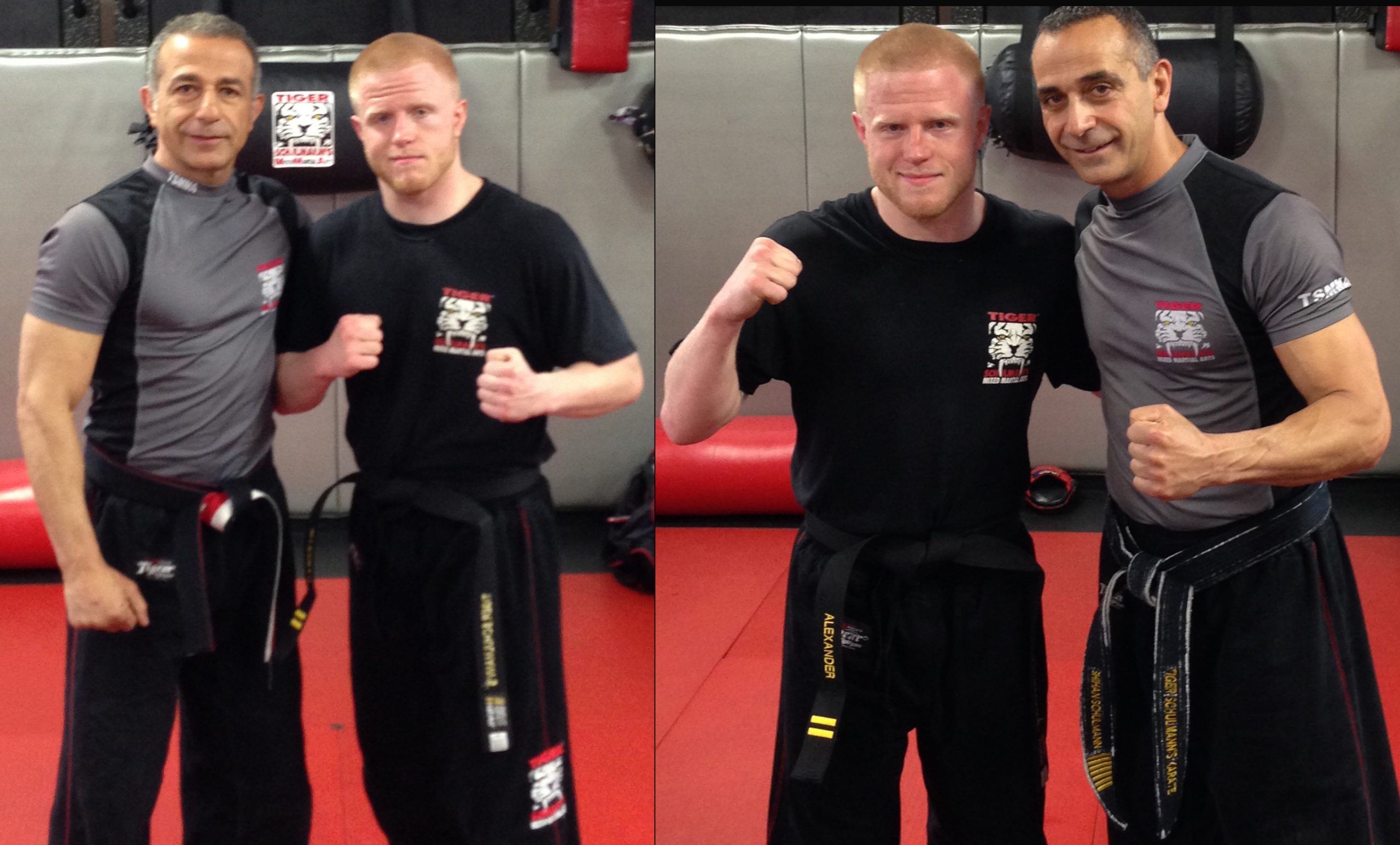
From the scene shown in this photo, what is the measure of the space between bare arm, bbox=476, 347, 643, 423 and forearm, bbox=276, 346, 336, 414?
0.63 feet

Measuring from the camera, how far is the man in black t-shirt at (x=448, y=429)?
4.58 ft

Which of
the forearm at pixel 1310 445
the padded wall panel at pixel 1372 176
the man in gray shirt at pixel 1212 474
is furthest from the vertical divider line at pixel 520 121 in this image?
the padded wall panel at pixel 1372 176

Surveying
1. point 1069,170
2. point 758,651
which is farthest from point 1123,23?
point 758,651

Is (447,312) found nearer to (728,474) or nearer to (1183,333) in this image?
(1183,333)

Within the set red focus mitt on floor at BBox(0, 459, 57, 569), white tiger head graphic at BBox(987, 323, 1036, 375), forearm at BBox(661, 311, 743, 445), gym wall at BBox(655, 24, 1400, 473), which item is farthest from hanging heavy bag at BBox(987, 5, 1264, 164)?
red focus mitt on floor at BBox(0, 459, 57, 569)

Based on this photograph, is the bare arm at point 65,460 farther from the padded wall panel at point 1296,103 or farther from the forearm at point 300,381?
the padded wall panel at point 1296,103

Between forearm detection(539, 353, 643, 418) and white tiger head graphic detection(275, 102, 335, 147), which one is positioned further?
forearm detection(539, 353, 643, 418)

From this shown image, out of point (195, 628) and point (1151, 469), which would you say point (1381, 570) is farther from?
point (195, 628)

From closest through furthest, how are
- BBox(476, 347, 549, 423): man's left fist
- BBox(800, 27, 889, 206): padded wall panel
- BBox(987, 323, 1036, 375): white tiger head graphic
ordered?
1. BBox(476, 347, 549, 423): man's left fist
2. BBox(987, 323, 1036, 375): white tiger head graphic
3. BBox(800, 27, 889, 206): padded wall panel

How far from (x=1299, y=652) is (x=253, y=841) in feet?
4.84

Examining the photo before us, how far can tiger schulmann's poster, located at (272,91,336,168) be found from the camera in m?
1.37

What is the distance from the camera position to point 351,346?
139cm

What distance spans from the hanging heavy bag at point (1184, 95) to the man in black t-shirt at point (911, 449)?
0.22ft

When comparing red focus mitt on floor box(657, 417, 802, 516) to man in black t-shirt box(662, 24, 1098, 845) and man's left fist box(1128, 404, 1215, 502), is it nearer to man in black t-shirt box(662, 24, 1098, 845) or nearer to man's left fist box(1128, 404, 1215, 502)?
man in black t-shirt box(662, 24, 1098, 845)
